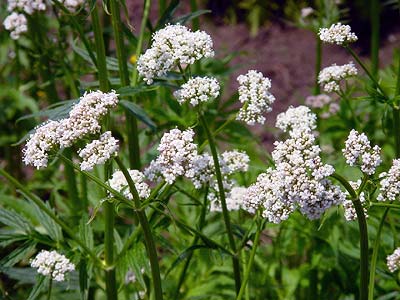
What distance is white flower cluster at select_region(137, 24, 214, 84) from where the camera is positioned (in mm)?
2117

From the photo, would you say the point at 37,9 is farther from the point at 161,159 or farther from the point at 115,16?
the point at 161,159

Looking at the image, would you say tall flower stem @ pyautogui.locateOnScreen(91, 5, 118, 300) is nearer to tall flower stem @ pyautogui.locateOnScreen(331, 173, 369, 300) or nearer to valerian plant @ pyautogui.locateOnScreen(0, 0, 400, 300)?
valerian plant @ pyautogui.locateOnScreen(0, 0, 400, 300)

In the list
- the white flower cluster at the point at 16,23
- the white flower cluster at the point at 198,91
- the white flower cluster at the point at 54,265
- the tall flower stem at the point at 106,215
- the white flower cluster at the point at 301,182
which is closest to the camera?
the white flower cluster at the point at 301,182

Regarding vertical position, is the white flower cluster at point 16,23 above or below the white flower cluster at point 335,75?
above

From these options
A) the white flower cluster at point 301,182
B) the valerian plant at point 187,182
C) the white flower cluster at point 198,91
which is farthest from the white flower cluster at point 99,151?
the white flower cluster at point 301,182

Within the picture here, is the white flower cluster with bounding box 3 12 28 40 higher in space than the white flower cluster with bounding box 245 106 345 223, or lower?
higher

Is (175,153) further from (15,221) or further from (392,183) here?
(15,221)

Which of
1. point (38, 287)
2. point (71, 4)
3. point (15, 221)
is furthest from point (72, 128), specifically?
point (71, 4)

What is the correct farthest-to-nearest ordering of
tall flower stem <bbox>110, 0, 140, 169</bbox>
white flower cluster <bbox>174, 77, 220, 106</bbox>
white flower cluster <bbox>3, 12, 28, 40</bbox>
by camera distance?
white flower cluster <bbox>3, 12, 28, 40</bbox> < tall flower stem <bbox>110, 0, 140, 169</bbox> < white flower cluster <bbox>174, 77, 220, 106</bbox>

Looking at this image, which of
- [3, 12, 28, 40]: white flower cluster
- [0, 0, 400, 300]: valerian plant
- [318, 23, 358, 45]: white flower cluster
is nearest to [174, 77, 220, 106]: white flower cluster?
[0, 0, 400, 300]: valerian plant

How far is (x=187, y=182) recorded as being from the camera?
3584 mm

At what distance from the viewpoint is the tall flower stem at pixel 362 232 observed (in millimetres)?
1903

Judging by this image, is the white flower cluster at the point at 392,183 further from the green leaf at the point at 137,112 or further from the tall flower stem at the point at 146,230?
the green leaf at the point at 137,112

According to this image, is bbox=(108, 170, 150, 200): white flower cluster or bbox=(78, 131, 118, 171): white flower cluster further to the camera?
bbox=(108, 170, 150, 200): white flower cluster
